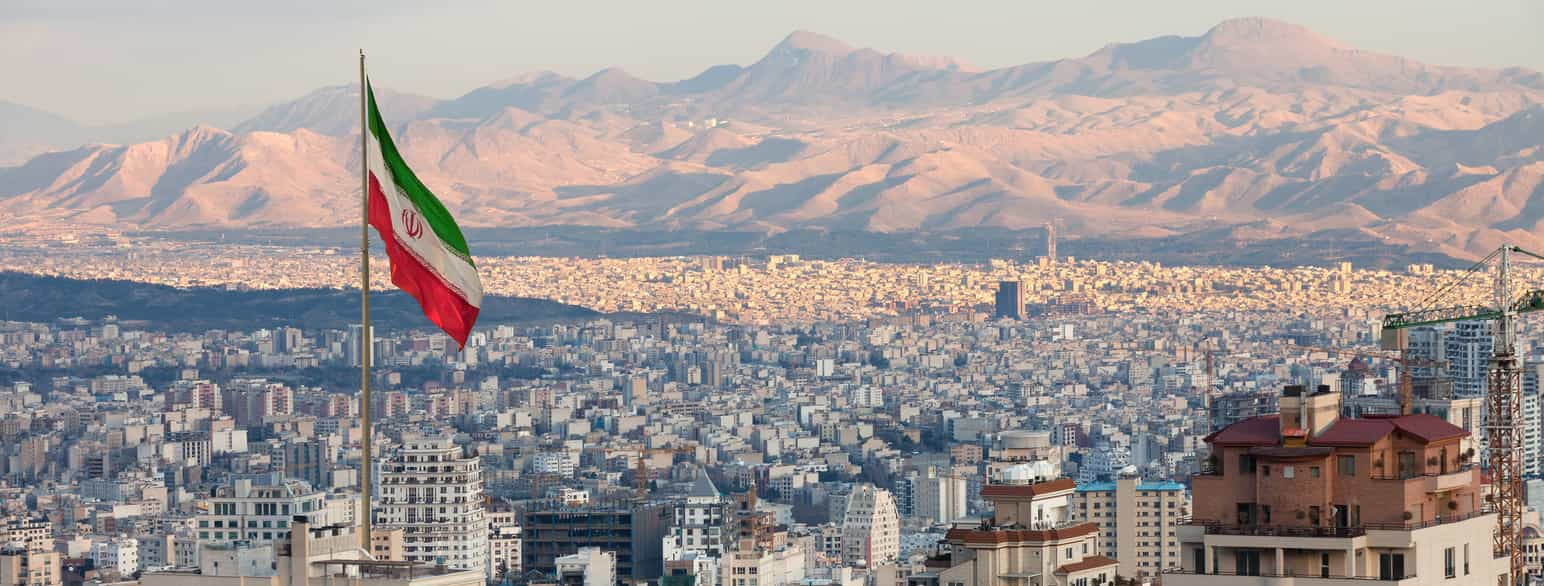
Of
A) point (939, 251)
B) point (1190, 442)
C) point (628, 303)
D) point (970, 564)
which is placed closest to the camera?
point (970, 564)

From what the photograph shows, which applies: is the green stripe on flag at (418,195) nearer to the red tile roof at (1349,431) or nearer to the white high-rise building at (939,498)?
the red tile roof at (1349,431)

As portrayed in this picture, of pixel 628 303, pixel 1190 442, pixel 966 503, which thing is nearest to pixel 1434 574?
pixel 966 503

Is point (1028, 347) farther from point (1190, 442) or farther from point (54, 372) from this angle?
point (1190, 442)

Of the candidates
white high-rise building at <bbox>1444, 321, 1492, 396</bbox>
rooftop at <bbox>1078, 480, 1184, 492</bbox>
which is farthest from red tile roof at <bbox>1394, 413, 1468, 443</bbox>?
white high-rise building at <bbox>1444, 321, 1492, 396</bbox>

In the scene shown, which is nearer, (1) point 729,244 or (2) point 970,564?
(2) point 970,564

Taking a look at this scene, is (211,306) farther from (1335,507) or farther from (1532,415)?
(1335,507)

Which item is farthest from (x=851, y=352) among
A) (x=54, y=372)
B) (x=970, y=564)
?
(x=970, y=564)

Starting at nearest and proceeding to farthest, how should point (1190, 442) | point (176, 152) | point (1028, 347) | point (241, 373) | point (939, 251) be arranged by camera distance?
point (1190, 442), point (241, 373), point (1028, 347), point (939, 251), point (176, 152)

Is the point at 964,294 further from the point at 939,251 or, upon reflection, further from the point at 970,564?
the point at 970,564
